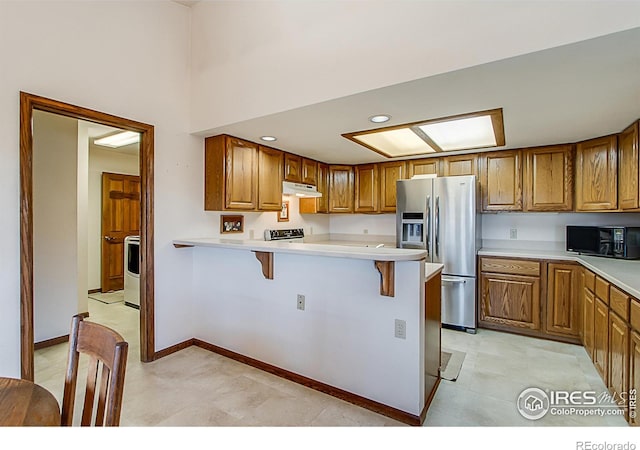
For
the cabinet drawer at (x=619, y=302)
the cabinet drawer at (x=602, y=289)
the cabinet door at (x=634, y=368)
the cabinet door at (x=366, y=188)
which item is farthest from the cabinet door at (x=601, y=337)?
the cabinet door at (x=366, y=188)

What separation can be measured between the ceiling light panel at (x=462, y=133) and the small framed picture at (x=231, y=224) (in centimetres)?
216

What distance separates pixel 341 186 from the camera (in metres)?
4.86

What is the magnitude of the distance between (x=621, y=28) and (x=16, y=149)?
3.40 m

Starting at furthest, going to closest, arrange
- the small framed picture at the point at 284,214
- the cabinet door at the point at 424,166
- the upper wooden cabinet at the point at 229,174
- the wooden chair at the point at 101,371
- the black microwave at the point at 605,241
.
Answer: the small framed picture at the point at 284,214, the cabinet door at the point at 424,166, the upper wooden cabinet at the point at 229,174, the black microwave at the point at 605,241, the wooden chair at the point at 101,371

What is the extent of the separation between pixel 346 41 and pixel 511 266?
114 inches

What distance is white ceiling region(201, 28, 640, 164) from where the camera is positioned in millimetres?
1717

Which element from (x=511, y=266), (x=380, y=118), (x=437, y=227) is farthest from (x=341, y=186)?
(x=511, y=266)

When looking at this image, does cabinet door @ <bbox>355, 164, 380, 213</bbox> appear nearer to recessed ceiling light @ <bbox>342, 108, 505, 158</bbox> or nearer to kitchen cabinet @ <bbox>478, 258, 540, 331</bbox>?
recessed ceiling light @ <bbox>342, 108, 505, 158</bbox>

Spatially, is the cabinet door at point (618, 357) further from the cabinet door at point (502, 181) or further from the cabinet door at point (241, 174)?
the cabinet door at point (241, 174)

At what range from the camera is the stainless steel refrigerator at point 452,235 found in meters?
3.65

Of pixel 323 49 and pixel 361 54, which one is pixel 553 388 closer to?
pixel 361 54

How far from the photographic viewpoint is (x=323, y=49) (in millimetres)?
2277

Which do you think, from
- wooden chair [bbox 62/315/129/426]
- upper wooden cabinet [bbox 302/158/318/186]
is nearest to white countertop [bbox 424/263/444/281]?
wooden chair [bbox 62/315/129/426]

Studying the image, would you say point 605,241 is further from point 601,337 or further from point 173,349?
point 173,349
